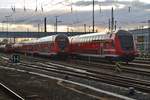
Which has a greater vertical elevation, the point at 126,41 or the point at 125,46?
the point at 126,41

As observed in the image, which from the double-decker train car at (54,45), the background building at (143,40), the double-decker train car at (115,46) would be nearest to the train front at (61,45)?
the double-decker train car at (54,45)

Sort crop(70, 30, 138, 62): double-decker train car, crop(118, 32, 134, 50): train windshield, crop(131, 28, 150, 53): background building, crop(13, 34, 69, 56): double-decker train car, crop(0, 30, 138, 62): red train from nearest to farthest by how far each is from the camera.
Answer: crop(70, 30, 138, 62): double-decker train car, crop(0, 30, 138, 62): red train, crop(118, 32, 134, 50): train windshield, crop(13, 34, 69, 56): double-decker train car, crop(131, 28, 150, 53): background building

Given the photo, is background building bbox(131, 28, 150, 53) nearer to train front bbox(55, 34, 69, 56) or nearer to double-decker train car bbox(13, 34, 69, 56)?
double-decker train car bbox(13, 34, 69, 56)

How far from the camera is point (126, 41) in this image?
38906 mm

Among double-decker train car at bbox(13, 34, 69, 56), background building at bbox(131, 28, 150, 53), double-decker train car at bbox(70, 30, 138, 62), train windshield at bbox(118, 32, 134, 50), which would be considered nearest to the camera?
double-decker train car at bbox(70, 30, 138, 62)

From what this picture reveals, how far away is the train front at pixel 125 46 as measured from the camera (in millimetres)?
37906

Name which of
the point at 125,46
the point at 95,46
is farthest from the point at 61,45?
the point at 125,46

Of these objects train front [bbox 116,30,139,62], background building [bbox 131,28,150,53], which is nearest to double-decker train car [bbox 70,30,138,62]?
train front [bbox 116,30,139,62]

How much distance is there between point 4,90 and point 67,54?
32.8 meters

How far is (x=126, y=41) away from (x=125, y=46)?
1.95 ft

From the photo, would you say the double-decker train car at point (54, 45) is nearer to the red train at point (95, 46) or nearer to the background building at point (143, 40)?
the red train at point (95, 46)

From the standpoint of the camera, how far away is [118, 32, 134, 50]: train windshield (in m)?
38.4

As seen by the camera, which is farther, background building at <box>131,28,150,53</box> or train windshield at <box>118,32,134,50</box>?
background building at <box>131,28,150,53</box>

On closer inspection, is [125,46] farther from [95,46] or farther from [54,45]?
[54,45]
